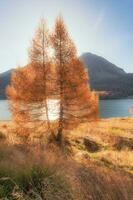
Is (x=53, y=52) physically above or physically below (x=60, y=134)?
above

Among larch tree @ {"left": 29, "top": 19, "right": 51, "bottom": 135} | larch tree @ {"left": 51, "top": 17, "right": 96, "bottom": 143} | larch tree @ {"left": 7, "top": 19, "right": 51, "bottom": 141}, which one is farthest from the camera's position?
larch tree @ {"left": 29, "top": 19, "right": 51, "bottom": 135}

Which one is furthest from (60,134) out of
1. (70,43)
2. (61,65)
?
(70,43)

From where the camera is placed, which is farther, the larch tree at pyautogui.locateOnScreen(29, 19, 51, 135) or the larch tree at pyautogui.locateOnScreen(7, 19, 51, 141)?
the larch tree at pyautogui.locateOnScreen(29, 19, 51, 135)

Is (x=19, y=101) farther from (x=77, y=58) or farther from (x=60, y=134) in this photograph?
(x=77, y=58)

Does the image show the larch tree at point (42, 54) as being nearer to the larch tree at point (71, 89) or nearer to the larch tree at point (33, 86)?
the larch tree at point (33, 86)

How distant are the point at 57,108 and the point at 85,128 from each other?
7714 millimetres

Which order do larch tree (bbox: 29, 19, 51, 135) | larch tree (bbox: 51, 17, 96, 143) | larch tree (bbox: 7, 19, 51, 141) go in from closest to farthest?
1. larch tree (bbox: 51, 17, 96, 143)
2. larch tree (bbox: 7, 19, 51, 141)
3. larch tree (bbox: 29, 19, 51, 135)

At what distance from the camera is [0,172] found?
224 inches

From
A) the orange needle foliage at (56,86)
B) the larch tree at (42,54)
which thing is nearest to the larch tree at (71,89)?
the orange needle foliage at (56,86)

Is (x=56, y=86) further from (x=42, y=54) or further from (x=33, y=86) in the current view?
(x=42, y=54)

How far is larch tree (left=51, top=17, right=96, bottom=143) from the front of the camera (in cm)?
1792

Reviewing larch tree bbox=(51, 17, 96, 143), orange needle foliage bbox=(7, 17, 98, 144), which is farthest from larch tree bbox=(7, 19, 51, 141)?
larch tree bbox=(51, 17, 96, 143)

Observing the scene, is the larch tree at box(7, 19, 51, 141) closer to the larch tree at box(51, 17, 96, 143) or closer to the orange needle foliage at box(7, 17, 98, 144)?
the orange needle foliage at box(7, 17, 98, 144)

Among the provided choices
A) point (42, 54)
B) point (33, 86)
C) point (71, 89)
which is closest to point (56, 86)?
point (71, 89)
